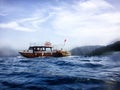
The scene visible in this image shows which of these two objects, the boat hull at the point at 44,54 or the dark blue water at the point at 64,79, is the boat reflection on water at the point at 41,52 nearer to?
the boat hull at the point at 44,54

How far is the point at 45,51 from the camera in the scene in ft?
257

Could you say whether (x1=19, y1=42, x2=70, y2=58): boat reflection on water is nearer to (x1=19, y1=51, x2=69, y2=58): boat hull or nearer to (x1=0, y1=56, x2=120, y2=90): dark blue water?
(x1=19, y1=51, x2=69, y2=58): boat hull

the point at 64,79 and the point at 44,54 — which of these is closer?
the point at 64,79

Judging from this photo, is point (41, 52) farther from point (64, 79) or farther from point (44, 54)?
point (64, 79)

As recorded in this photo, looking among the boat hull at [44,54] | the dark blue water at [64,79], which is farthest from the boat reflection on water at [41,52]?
the dark blue water at [64,79]

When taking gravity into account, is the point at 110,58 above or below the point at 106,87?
above

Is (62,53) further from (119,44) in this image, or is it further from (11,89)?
(119,44)

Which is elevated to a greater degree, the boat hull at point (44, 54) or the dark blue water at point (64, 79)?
the boat hull at point (44, 54)

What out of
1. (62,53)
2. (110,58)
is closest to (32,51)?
(62,53)

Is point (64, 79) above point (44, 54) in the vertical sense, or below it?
below

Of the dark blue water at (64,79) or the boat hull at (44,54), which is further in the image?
the boat hull at (44,54)

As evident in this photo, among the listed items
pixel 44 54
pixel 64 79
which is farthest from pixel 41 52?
pixel 64 79

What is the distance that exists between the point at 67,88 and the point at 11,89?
2.88 meters

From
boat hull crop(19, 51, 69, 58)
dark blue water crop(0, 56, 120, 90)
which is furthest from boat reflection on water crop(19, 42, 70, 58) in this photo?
dark blue water crop(0, 56, 120, 90)
